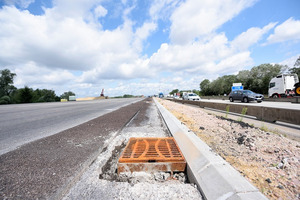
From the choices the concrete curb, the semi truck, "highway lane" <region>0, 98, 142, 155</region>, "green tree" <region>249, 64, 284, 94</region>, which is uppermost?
"green tree" <region>249, 64, 284, 94</region>

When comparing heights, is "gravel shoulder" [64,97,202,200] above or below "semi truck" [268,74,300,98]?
below

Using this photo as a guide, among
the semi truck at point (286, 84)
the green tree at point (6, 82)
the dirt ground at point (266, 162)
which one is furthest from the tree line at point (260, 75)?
the green tree at point (6, 82)

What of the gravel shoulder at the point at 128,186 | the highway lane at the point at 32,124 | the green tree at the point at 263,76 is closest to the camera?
the gravel shoulder at the point at 128,186

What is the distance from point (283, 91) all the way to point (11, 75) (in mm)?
101151

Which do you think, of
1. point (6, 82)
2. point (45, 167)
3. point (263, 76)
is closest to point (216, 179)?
point (45, 167)

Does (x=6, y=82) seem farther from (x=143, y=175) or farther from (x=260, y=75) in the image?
(x=260, y=75)

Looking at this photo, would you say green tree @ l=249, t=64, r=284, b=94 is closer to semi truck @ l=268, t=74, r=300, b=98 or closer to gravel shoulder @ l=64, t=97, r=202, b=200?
semi truck @ l=268, t=74, r=300, b=98

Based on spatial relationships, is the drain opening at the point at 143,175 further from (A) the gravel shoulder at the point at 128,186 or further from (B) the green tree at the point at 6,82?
(B) the green tree at the point at 6,82

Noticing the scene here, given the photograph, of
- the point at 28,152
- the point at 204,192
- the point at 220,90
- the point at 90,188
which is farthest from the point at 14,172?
the point at 220,90

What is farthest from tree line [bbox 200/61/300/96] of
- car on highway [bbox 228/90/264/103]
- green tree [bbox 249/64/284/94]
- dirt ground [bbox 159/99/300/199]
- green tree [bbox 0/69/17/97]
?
green tree [bbox 0/69/17/97]

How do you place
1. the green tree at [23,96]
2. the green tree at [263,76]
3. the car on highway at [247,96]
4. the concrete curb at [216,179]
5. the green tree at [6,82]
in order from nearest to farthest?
the concrete curb at [216,179] < the car on highway at [247,96] < the green tree at [23,96] < the green tree at [263,76] < the green tree at [6,82]

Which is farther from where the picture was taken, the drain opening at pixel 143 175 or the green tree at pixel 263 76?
the green tree at pixel 263 76

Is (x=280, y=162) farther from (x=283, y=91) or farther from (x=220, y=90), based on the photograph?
(x=220, y=90)

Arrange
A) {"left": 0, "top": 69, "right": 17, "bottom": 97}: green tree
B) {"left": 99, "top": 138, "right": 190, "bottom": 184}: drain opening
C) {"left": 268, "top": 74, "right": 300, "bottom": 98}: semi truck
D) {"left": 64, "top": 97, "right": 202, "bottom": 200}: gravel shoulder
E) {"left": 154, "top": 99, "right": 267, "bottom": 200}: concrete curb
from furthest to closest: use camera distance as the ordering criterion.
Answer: {"left": 0, "top": 69, "right": 17, "bottom": 97}: green tree
{"left": 268, "top": 74, "right": 300, "bottom": 98}: semi truck
{"left": 99, "top": 138, "right": 190, "bottom": 184}: drain opening
{"left": 64, "top": 97, "right": 202, "bottom": 200}: gravel shoulder
{"left": 154, "top": 99, "right": 267, "bottom": 200}: concrete curb
